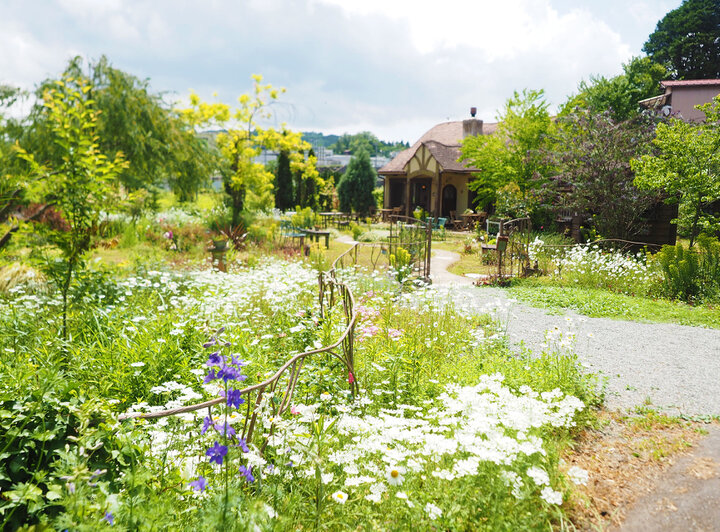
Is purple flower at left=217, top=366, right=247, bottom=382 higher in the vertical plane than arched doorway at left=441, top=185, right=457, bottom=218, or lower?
lower

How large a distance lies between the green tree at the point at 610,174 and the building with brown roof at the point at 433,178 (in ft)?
31.7

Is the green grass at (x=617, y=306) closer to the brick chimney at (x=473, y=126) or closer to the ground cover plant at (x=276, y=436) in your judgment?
the ground cover plant at (x=276, y=436)

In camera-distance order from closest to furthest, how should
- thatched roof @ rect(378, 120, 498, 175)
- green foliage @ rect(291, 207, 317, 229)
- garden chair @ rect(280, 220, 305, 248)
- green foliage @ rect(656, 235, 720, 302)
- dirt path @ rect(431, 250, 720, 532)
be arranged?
dirt path @ rect(431, 250, 720, 532), green foliage @ rect(656, 235, 720, 302), garden chair @ rect(280, 220, 305, 248), green foliage @ rect(291, 207, 317, 229), thatched roof @ rect(378, 120, 498, 175)

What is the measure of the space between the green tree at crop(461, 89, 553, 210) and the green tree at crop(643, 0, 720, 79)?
59.4 feet

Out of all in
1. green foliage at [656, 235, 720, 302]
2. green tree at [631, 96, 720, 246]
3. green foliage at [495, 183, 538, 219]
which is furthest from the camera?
green foliage at [495, 183, 538, 219]

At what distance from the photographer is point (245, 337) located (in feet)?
15.6

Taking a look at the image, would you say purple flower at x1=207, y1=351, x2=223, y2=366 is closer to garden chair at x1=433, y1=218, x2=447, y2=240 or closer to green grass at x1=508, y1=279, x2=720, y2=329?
green grass at x1=508, y1=279, x2=720, y2=329

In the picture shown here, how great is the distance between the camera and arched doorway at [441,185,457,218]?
27.3 meters

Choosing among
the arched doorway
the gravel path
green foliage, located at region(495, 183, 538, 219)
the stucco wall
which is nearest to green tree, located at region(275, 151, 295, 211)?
the arched doorway

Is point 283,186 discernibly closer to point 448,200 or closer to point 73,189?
point 448,200

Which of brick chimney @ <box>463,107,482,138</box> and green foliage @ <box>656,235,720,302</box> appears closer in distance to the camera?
green foliage @ <box>656,235,720,302</box>

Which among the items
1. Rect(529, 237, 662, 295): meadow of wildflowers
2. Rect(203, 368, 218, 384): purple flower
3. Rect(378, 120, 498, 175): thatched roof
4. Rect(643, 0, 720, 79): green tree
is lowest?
Rect(529, 237, 662, 295): meadow of wildflowers

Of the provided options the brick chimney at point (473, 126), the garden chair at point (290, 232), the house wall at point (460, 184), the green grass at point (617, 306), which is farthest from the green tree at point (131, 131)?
the brick chimney at point (473, 126)

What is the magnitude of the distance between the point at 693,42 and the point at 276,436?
38035 mm
